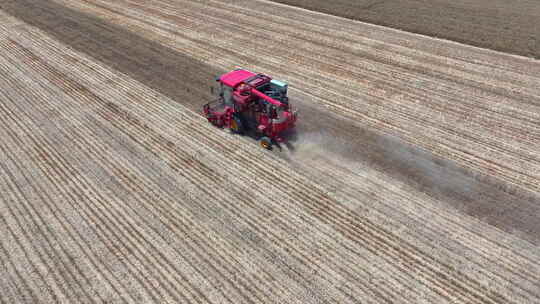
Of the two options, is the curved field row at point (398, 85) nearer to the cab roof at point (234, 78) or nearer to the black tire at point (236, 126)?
the cab roof at point (234, 78)

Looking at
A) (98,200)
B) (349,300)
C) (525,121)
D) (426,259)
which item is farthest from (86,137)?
(525,121)

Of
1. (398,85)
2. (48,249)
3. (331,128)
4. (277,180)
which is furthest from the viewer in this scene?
(398,85)

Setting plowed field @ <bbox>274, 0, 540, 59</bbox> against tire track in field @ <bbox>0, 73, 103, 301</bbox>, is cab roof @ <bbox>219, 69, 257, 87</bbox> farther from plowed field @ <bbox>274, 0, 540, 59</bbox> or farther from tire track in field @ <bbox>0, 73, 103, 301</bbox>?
plowed field @ <bbox>274, 0, 540, 59</bbox>

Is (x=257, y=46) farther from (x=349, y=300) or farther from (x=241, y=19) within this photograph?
(x=349, y=300)

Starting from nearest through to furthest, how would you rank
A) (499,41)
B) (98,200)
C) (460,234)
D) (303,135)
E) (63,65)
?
(460,234), (98,200), (303,135), (63,65), (499,41)

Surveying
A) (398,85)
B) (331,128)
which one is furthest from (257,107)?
(398,85)

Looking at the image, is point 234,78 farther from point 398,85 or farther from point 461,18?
point 461,18
